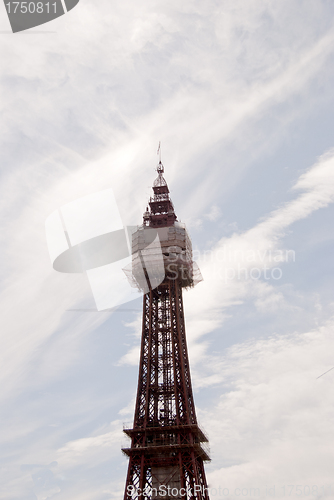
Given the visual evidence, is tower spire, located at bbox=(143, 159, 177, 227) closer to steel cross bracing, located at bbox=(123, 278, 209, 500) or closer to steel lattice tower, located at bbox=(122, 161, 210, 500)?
steel lattice tower, located at bbox=(122, 161, 210, 500)

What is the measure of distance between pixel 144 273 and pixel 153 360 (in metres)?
17.7

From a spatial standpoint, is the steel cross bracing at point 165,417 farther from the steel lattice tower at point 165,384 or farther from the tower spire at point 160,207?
the tower spire at point 160,207

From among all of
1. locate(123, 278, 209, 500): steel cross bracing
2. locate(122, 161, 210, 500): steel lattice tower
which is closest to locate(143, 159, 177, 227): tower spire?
locate(122, 161, 210, 500): steel lattice tower

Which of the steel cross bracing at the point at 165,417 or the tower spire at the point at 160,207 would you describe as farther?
the tower spire at the point at 160,207

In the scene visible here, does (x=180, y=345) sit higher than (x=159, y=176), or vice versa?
(x=159, y=176)

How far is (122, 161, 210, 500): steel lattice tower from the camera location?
256 ft

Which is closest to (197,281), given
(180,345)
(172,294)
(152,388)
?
(172,294)

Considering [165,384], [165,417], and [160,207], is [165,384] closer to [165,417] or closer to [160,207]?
[165,417]

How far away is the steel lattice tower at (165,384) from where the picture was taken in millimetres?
78062

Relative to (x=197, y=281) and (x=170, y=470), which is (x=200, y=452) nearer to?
(x=170, y=470)

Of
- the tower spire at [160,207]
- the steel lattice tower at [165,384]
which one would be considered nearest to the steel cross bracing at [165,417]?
the steel lattice tower at [165,384]

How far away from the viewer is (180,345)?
8950 centimetres

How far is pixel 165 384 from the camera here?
Answer: 287 feet

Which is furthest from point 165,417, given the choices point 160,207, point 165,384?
point 160,207
